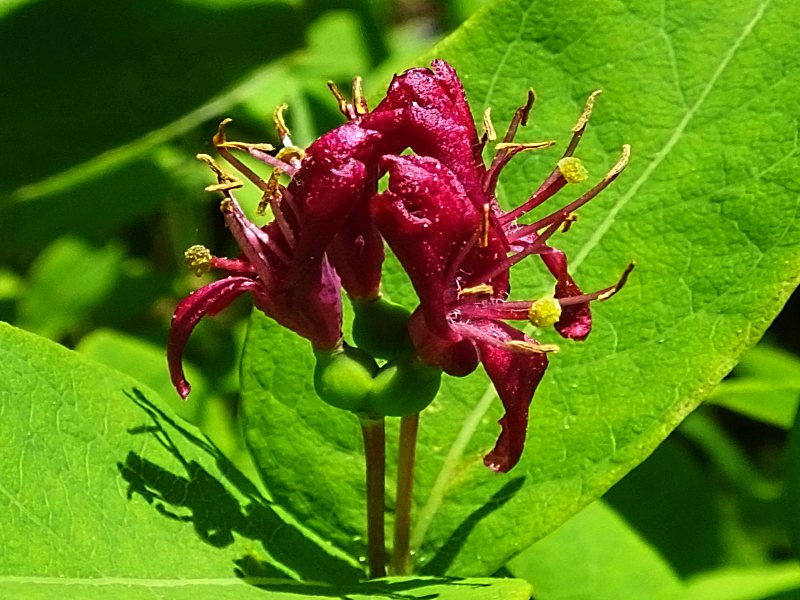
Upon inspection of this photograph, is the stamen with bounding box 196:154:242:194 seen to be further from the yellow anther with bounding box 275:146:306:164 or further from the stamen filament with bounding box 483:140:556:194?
the stamen filament with bounding box 483:140:556:194

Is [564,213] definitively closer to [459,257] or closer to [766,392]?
[459,257]

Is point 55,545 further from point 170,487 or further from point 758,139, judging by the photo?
point 758,139

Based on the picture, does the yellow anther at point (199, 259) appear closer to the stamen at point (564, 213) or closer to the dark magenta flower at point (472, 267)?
the dark magenta flower at point (472, 267)

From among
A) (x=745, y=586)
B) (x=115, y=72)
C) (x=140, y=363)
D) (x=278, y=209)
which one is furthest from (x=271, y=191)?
(x=115, y=72)

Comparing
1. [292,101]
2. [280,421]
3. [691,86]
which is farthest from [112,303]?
[691,86]

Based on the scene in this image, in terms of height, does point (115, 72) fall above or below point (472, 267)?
above

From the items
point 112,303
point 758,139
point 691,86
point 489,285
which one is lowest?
point 489,285

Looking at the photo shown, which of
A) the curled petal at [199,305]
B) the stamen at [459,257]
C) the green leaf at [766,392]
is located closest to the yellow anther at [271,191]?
the curled petal at [199,305]
